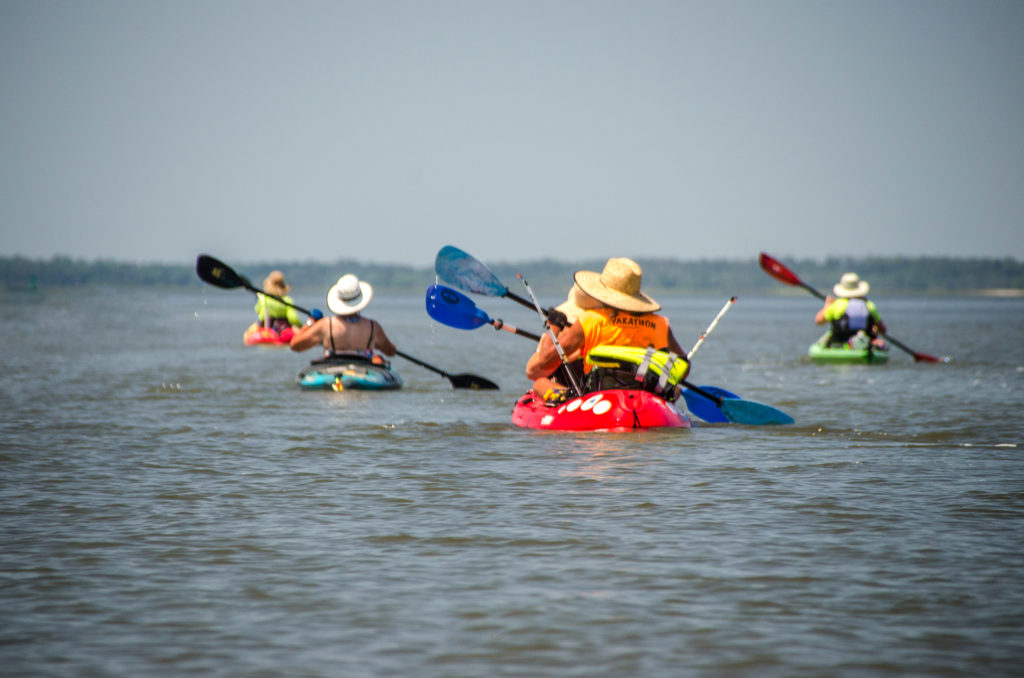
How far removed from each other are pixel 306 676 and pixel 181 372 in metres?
19.6

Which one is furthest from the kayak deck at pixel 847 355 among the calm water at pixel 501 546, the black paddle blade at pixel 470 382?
the calm water at pixel 501 546

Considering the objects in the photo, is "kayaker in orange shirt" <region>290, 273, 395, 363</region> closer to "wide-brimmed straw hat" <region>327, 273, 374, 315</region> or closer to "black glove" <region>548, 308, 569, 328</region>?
"wide-brimmed straw hat" <region>327, 273, 374, 315</region>

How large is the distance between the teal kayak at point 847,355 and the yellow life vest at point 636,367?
48.0ft

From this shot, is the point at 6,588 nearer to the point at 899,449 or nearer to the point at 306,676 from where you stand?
the point at 306,676

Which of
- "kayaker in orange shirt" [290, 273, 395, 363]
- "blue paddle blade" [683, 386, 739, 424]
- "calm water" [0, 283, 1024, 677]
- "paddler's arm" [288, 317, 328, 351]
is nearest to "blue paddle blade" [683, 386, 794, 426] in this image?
"blue paddle blade" [683, 386, 739, 424]

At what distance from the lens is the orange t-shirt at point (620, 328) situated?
12.3 m

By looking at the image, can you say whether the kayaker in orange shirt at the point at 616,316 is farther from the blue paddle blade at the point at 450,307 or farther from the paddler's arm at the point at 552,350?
the blue paddle blade at the point at 450,307

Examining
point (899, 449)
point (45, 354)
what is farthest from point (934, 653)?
point (45, 354)

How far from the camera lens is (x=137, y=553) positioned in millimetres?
7273

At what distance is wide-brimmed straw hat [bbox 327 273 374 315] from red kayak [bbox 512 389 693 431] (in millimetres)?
5079

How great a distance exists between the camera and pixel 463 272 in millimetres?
15570

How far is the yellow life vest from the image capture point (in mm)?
12273

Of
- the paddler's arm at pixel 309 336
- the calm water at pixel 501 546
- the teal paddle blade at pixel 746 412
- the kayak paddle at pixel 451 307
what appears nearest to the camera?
the calm water at pixel 501 546

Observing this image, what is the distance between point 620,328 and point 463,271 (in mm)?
3756
